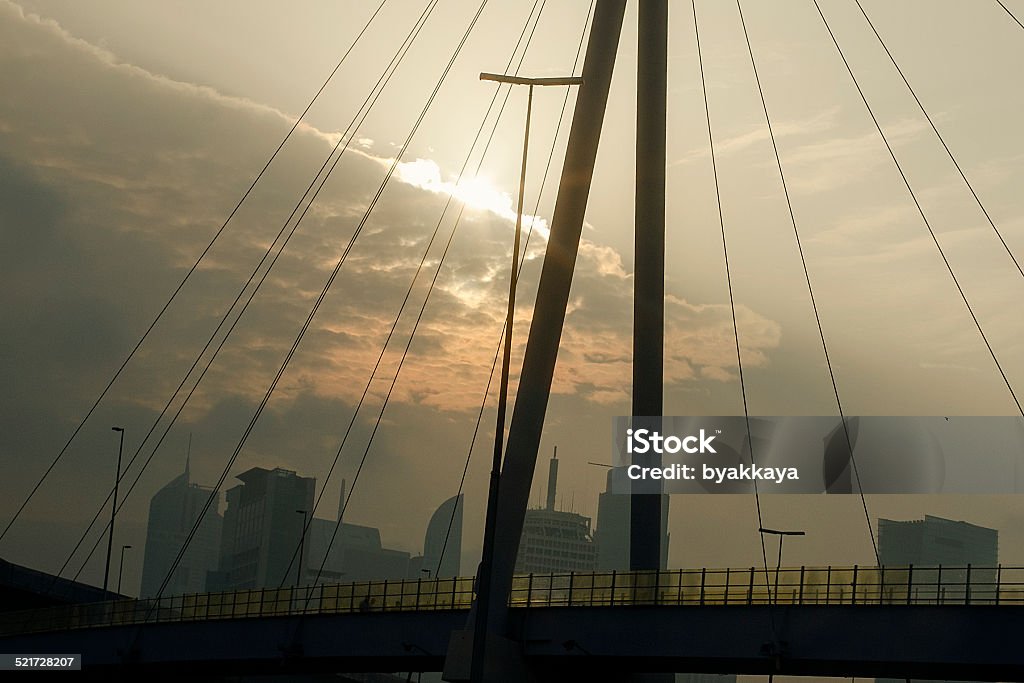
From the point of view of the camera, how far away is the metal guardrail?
35.5m

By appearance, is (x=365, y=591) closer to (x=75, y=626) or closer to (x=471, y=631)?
(x=471, y=631)

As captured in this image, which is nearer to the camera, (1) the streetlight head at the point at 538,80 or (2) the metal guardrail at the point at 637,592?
(1) the streetlight head at the point at 538,80

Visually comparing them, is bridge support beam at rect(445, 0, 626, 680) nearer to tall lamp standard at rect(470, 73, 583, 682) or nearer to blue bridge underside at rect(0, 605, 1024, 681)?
blue bridge underside at rect(0, 605, 1024, 681)

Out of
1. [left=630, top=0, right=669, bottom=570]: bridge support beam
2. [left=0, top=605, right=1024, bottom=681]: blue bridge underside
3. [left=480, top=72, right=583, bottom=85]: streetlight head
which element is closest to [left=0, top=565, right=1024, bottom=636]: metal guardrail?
[left=0, top=605, right=1024, bottom=681]: blue bridge underside

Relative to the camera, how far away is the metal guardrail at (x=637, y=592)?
35.5 meters

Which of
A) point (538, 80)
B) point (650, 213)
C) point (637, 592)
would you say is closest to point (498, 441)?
point (538, 80)

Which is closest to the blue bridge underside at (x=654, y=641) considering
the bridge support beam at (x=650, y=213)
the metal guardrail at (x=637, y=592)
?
the metal guardrail at (x=637, y=592)

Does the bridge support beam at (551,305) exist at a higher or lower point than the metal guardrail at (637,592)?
higher

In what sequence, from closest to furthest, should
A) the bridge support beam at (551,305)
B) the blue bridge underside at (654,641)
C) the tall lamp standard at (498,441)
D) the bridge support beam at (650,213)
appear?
the tall lamp standard at (498,441) → the blue bridge underside at (654,641) → the bridge support beam at (551,305) → the bridge support beam at (650,213)

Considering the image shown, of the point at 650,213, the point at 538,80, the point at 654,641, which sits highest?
the point at 650,213

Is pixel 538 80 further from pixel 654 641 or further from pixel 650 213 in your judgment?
pixel 650 213

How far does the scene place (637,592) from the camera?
39.7m

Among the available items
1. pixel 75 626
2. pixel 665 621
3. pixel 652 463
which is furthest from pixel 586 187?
pixel 75 626

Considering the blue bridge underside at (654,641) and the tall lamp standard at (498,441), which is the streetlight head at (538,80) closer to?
the tall lamp standard at (498,441)
